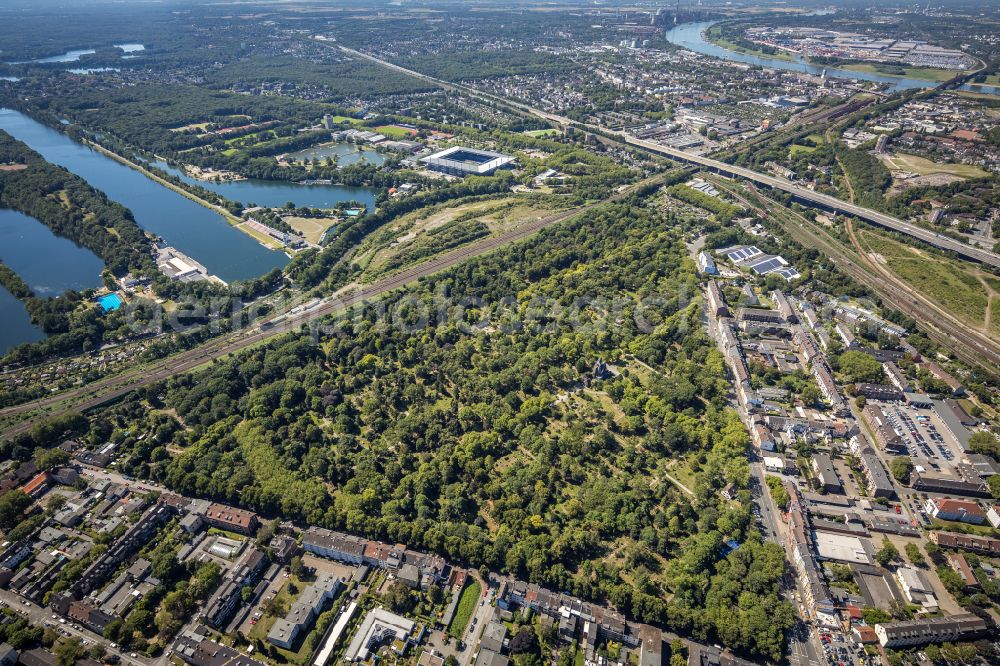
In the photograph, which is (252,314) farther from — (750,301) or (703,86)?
(703,86)

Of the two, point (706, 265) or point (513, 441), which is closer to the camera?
point (513, 441)

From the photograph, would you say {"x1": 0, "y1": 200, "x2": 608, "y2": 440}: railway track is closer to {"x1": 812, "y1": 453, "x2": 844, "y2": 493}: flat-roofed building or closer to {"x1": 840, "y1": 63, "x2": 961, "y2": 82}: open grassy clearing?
{"x1": 812, "y1": 453, "x2": 844, "y2": 493}: flat-roofed building

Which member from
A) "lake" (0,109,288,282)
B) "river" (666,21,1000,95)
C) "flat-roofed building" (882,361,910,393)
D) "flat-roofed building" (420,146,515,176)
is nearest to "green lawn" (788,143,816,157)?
"flat-roofed building" (420,146,515,176)

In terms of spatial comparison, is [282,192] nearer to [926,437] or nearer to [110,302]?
[110,302]

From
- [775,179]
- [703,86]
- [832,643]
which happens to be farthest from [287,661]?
[703,86]

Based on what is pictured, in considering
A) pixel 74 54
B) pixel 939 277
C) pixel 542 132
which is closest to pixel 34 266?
pixel 542 132

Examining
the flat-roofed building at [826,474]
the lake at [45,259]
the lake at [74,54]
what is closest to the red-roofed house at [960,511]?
the flat-roofed building at [826,474]

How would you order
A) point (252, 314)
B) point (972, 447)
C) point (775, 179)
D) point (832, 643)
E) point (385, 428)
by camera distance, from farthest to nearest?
point (775, 179) → point (252, 314) → point (385, 428) → point (972, 447) → point (832, 643)

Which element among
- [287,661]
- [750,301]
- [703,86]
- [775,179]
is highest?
[703,86]
